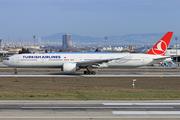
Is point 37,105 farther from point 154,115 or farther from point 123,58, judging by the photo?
point 123,58

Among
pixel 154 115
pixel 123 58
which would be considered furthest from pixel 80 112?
pixel 123 58

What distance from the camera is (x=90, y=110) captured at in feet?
51.5

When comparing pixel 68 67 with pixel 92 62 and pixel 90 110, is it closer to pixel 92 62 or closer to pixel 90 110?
pixel 92 62

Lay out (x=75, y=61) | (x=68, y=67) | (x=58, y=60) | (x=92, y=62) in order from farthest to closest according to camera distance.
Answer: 1. (x=75, y=61)
2. (x=58, y=60)
3. (x=92, y=62)
4. (x=68, y=67)

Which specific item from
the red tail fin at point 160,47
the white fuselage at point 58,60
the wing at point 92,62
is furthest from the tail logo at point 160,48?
the wing at point 92,62

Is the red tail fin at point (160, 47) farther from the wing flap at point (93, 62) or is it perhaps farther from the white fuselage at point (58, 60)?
the wing flap at point (93, 62)

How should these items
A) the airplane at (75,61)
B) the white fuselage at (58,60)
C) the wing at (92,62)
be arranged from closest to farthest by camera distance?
1. the wing at (92,62)
2. the airplane at (75,61)
3. the white fuselage at (58,60)

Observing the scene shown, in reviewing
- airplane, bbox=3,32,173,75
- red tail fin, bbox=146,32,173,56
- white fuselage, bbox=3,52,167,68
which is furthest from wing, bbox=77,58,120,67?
red tail fin, bbox=146,32,173,56

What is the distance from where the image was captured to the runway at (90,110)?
1425cm

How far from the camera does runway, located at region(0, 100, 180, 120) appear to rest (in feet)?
46.8

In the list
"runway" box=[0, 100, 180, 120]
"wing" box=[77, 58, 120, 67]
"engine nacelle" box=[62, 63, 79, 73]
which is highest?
"wing" box=[77, 58, 120, 67]

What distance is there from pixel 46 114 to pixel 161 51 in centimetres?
3705

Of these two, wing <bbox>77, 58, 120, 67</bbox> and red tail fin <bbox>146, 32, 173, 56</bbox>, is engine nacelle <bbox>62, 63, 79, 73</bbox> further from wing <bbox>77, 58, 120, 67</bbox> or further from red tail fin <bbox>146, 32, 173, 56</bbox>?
red tail fin <bbox>146, 32, 173, 56</bbox>

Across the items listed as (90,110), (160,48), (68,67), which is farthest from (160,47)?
(90,110)
